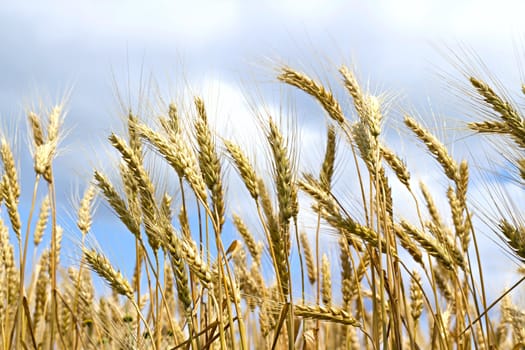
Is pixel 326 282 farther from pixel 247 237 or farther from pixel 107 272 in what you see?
pixel 107 272

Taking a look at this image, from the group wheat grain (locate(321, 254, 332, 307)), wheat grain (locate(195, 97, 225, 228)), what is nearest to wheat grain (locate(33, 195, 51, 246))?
wheat grain (locate(321, 254, 332, 307))

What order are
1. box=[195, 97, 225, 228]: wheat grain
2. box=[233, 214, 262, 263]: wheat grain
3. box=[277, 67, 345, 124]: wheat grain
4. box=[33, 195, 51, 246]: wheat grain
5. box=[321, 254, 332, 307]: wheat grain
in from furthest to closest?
box=[33, 195, 51, 246]: wheat grain → box=[233, 214, 262, 263]: wheat grain → box=[321, 254, 332, 307]: wheat grain → box=[277, 67, 345, 124]: wheat grain → box=[195, 97, 225, 228]: wheat grain

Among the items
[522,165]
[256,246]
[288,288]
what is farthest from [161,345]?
[522,165]

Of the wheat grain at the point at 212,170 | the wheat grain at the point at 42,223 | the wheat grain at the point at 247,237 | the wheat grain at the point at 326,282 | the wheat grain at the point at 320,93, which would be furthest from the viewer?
the wheat grain at the point at 42,223

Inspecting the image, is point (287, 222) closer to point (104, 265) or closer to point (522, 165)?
point (104, 265)

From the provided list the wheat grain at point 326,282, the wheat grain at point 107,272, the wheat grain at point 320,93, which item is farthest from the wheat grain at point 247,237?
the wheat grain at point 107,272

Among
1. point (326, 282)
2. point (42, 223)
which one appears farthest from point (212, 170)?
point (42, 223)

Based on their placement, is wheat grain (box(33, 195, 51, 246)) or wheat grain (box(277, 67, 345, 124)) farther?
wheat grain (box(33, 195, 51, 246))

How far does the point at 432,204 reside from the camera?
3.44 metres

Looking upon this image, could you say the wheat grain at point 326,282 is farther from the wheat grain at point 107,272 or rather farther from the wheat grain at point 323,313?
the wheat grain at point 107,272

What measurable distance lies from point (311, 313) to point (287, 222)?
332mm

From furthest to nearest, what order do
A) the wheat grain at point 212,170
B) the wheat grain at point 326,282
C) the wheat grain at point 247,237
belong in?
the wheat grain at point 247,237, the wheat grain at point 326,282, the wheat grain at point 212,170

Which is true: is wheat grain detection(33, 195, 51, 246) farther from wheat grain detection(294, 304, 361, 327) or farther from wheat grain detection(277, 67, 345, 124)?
wheat grain detection(294, 304, 361, 327)

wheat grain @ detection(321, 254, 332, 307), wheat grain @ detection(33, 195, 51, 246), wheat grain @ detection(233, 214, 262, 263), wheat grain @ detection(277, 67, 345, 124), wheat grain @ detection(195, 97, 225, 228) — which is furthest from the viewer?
wheat grain @ detection(33, 195, 51, 246)
